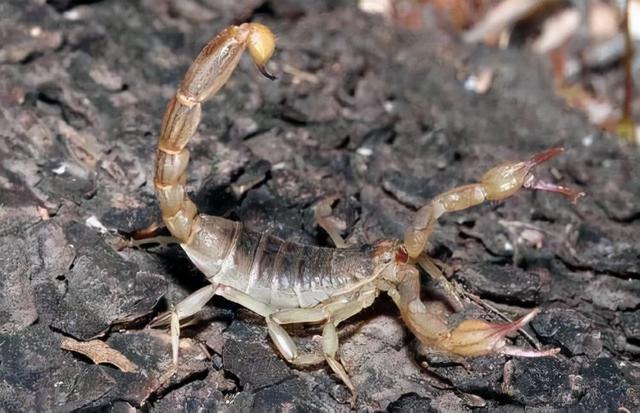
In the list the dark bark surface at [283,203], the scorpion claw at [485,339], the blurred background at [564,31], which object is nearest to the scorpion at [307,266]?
the scorpion claw at [485,339]

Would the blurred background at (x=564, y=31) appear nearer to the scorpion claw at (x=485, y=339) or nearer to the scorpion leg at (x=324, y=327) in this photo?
the scorpion leg at (x=324, y=327)

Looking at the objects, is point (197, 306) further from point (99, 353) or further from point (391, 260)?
point (391, 260)

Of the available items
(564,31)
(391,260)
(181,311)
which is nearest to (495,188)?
(391,260)

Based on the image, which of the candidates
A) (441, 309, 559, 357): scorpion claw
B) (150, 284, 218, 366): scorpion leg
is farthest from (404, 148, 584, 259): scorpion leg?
(150, 284, 218, 366): scorpion leg

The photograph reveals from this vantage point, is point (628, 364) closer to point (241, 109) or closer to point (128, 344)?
point (128, 344)

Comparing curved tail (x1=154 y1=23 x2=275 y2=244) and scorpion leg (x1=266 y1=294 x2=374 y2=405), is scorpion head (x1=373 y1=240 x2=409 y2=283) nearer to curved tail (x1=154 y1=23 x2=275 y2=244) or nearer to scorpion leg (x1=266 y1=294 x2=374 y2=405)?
scorpion leg (x1=266 y1=294 x2=374 y2=405)
